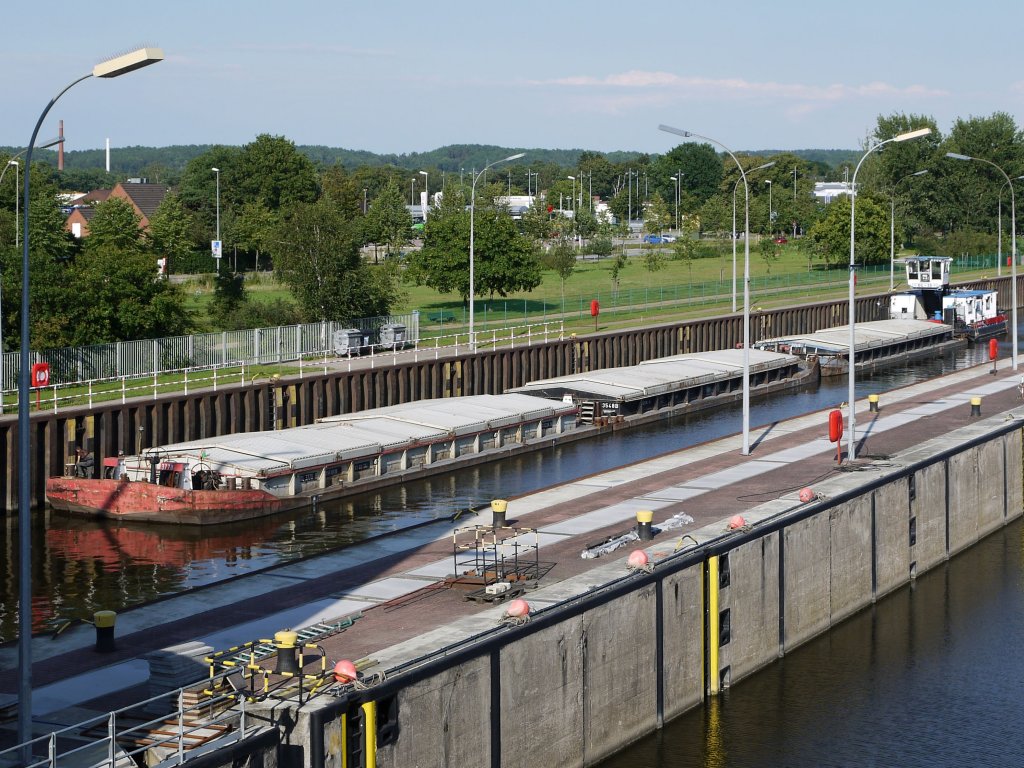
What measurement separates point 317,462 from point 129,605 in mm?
13736

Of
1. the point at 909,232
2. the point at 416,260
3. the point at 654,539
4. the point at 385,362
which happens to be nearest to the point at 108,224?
the point at 416,260

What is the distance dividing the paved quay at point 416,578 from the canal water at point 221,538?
18.1 feet

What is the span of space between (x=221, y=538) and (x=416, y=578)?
50.7 feet

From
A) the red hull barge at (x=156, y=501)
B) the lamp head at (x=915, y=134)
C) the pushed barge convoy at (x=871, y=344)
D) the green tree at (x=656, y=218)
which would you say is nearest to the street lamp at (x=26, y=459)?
the red hull barge at (x=156, y=501)

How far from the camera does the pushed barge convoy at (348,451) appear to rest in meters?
48.9

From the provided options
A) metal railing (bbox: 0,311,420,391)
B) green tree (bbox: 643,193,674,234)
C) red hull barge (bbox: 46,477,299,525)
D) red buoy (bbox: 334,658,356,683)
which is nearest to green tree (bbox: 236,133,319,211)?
green tree (bbox: 643,193,674,234)

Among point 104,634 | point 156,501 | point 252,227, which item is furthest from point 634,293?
point 104,634

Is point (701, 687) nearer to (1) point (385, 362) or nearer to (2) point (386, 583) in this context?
(2) point (386, 583)

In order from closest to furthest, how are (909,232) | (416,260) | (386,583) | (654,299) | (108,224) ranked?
(386,583) → (108,224) → (416,260) → (654,299) → (909,232)

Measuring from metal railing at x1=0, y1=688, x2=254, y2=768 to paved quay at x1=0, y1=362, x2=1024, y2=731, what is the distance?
4.35 feet

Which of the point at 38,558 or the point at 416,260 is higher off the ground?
the point at 416,260

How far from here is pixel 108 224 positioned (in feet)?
323

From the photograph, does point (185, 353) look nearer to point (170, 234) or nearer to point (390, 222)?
point (170, 234)

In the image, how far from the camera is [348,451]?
52.5 m
